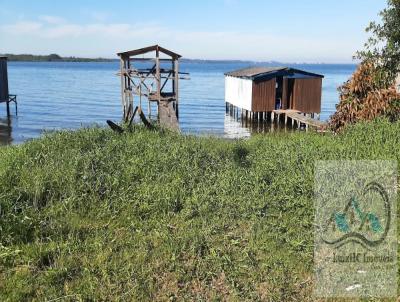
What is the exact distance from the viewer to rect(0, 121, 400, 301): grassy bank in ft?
16.3

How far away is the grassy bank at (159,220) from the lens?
4.98m

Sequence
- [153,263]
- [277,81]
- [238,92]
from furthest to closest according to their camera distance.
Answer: [238,92], [277,81], [153,263]

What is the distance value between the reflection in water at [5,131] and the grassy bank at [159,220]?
16029 millimetres

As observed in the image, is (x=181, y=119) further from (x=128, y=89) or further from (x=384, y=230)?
(x=384, y=230)

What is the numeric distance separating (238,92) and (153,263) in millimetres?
29110

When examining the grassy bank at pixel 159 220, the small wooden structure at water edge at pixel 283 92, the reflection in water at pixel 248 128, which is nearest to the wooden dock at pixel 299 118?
the small wooden structure at water edge at pixel 283 92

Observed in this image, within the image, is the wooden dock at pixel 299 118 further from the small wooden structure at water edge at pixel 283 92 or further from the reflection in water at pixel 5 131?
the reflection in water at pixel 5 131

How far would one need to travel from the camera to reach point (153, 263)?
537 centimetres

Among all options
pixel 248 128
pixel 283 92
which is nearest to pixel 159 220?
pixel 248 128

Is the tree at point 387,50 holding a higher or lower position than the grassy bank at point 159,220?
higher

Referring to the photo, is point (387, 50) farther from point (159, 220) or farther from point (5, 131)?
point (5, 131)

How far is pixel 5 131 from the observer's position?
2759 centimetres

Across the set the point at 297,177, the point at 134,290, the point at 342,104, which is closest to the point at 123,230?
the point at 134,290

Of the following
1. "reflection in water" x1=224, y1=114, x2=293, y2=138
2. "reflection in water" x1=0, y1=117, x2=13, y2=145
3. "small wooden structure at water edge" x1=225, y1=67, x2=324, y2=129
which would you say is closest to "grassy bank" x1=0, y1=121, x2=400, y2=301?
"reflection in water" x1=0, y1=117, x2=13, y2=145
